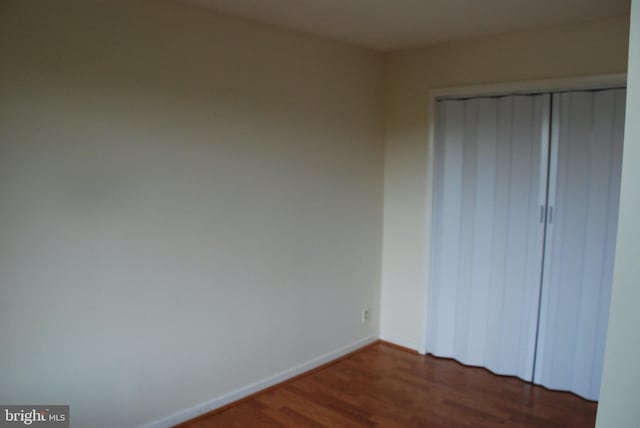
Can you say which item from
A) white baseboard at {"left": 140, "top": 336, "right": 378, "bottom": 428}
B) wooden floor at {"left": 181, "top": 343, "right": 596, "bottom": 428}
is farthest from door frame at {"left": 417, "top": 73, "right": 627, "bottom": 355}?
white baseboard at {"left": 140, "top": 336, "right": 378, "bottom": 428}

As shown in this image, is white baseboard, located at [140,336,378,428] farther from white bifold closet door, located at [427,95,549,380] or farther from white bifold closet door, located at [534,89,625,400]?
white bifold closet door, located at [534,89,625,400]

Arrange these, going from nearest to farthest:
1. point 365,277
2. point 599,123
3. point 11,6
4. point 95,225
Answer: point 11,6 → point 95,225 → point 599,123 → point 365,277

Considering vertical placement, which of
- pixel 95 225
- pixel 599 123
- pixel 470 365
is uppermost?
pixel 599 123

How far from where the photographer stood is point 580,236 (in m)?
3.27

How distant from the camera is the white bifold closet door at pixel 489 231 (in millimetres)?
3451

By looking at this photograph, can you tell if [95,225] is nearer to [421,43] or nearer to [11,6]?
[11,6]

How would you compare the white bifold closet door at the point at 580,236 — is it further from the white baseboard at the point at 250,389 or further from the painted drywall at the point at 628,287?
the painted drywall at the point at 628,287

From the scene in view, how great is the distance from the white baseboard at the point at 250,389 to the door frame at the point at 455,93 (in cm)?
67

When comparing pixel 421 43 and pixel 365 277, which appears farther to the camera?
pixel 365 277

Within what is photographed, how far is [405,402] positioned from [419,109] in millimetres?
2276

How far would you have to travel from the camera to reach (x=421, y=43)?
3.71 metres

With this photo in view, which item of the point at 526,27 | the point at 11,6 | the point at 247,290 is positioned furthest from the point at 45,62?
the point at 526,27

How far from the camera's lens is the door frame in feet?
10.2

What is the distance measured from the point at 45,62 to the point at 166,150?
2.36 feet
